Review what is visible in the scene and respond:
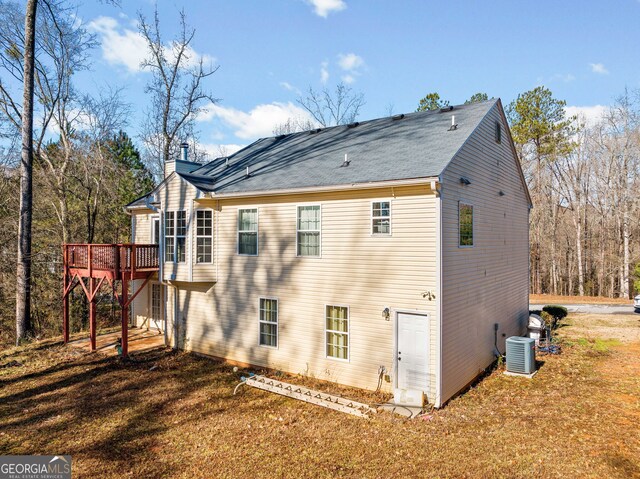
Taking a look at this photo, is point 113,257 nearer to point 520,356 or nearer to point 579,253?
point 520,356

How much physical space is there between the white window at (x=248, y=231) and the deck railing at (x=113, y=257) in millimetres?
3970

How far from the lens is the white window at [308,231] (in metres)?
11.2

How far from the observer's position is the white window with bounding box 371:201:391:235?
990cm

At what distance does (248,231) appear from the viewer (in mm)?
12594

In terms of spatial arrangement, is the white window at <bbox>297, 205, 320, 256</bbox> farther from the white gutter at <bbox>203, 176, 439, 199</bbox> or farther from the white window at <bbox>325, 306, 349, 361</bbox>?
the white window at <bbox>325, 306, 349, 361</bbox>

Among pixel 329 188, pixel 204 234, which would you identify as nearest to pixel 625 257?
pixel 329 188

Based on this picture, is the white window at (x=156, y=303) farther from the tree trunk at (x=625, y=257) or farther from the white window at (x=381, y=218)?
the tree trunk at (x=625, y=257)

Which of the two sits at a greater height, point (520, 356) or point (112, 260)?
point (112, 260)

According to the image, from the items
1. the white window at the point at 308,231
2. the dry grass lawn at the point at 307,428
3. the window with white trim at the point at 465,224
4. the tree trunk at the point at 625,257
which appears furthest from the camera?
the tree trunk at the point at 625,257

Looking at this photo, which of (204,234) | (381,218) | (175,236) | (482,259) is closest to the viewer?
(381,218)

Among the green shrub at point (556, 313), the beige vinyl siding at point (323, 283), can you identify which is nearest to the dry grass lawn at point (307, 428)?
the beige vinyl siding at point (323, 283)

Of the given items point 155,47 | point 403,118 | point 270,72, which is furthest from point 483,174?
point 155,47

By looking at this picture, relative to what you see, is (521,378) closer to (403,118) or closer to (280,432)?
(280,432)

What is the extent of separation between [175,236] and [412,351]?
8918mm
